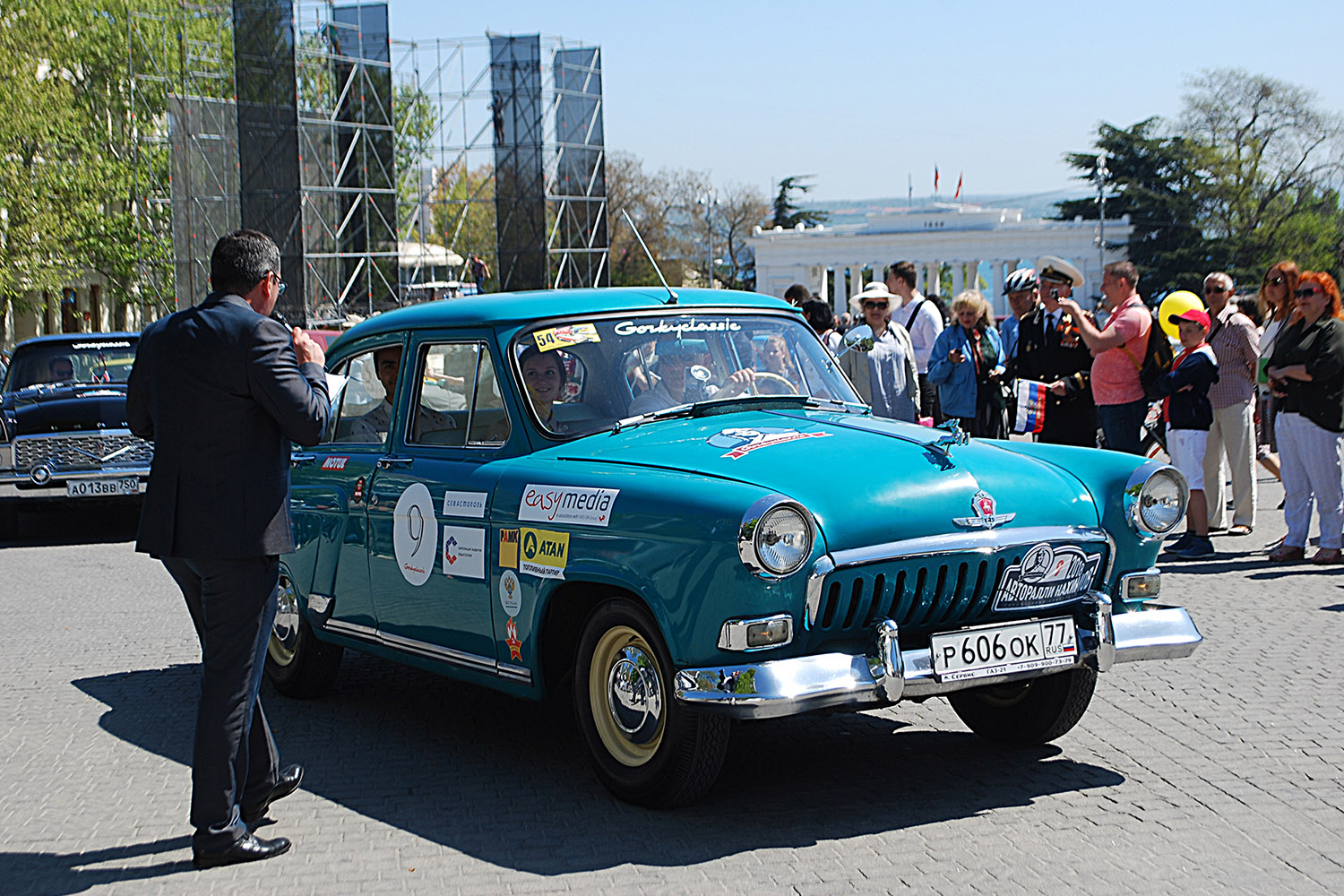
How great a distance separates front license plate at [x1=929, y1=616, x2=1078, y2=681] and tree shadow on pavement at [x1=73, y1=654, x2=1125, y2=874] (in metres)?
0.55

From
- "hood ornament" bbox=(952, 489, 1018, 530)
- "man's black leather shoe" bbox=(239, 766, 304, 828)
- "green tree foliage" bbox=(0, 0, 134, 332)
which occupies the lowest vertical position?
"man's black leather shoe" bbox=(239, 766, 304, 828)

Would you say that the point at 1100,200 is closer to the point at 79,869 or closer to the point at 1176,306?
the point at 1176,306

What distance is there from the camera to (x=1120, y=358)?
408 inches

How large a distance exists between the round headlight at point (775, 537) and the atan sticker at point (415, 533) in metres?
1.79

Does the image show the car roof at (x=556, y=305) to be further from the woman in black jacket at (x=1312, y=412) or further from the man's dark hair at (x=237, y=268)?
the woman in black jacket at (x=1312, y=412)

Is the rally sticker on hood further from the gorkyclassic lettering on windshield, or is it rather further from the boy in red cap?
Answer: the boy in red cap

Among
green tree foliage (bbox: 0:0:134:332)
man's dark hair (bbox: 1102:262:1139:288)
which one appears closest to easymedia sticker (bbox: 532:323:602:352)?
man's dark hair (bbox: 1102:262:1139:288)

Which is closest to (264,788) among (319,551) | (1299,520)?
(319,551)

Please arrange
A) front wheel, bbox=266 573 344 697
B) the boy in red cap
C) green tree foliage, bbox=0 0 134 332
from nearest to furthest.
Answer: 1. front wheel, bbox=266 573 344 697
2. the boy in red cap
3. green tree foliage, bbox=0 0 134 332

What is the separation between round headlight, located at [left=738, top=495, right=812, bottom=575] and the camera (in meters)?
4.58

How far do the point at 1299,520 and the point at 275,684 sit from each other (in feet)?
24.3

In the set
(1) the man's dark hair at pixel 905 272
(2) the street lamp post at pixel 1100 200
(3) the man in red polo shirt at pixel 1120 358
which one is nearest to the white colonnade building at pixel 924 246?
(2) the street lamp post at pixel 1100 200

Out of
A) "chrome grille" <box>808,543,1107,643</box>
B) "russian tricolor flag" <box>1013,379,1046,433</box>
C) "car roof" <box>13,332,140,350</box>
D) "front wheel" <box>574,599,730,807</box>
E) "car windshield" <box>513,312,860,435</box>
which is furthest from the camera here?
"car roof" <box>13,332,140,350</box>

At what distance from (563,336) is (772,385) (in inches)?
36.1
